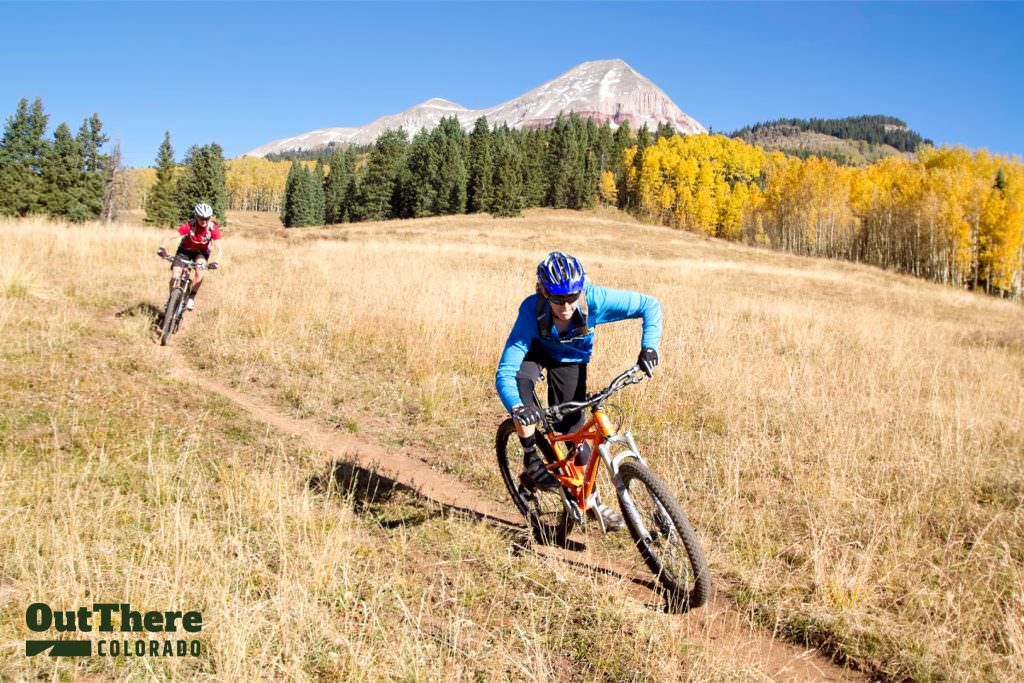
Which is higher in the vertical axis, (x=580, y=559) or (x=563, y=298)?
(x=563, y=298)

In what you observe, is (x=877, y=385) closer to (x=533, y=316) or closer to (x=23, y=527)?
(x=533, y=316)

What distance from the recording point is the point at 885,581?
13.8ft

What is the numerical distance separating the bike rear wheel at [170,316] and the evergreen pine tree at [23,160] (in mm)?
51228

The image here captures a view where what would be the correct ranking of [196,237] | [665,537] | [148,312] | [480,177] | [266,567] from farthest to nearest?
[480,177] < [148,312] < [196,237] < [665,537] < [266,567]

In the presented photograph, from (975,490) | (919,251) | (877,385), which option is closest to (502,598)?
(975,490)

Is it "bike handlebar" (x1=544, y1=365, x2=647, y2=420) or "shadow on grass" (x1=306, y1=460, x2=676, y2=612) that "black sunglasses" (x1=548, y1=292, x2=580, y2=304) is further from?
"shadow on grass" (x1=306, y1=460, x2=676, y2=612)

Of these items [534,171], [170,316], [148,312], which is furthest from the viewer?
[534,171]

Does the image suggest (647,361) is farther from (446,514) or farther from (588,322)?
(446,514)

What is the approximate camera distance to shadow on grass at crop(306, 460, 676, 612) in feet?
14.4

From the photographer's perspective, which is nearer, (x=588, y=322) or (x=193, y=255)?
(x=588, y=322)

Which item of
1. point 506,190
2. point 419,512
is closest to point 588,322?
point 419,512

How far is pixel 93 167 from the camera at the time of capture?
5553 centimetres

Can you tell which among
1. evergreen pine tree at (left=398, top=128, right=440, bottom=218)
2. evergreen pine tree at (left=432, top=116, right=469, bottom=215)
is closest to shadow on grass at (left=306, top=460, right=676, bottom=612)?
evergreen pine tree at (left=432, top=116, right=469, bottom=215)

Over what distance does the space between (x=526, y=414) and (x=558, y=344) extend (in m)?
0.88
